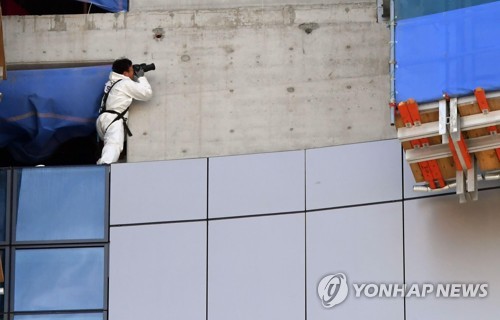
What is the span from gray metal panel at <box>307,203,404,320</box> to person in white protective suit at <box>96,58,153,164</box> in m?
3.29

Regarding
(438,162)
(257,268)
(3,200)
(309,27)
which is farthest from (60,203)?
(438,162)

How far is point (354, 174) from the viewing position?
26.0 m

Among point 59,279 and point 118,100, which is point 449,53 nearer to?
point 118,100

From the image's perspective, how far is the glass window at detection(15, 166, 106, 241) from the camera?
88.3 ft

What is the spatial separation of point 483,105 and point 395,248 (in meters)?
2.83

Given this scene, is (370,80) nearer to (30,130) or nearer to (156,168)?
(156,168)

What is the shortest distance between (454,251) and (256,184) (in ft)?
10.5

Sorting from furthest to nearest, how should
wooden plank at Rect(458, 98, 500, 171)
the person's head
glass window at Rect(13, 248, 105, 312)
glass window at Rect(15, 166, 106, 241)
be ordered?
the person's head
glass window at Rect(15, 166, 106, 241)
glass window at Rect(13, 248, 105, 312)
wooden plank at Rect(458, 98, 500, 171)

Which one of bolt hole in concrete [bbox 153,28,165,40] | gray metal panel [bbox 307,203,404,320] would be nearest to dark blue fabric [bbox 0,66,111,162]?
bolt hole in concrete [bbox 153,28,165,40]

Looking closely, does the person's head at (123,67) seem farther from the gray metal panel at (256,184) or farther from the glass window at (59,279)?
the glass window at (59,279)

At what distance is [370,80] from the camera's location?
2716cm

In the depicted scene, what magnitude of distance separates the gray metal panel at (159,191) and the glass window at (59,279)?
75cm

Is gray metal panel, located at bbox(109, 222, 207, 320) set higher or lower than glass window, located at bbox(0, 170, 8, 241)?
lower

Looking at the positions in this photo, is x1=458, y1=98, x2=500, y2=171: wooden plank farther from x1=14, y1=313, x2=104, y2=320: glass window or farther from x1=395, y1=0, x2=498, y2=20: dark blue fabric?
x1=14, y1=313, x2=104, y2=320: glass window
